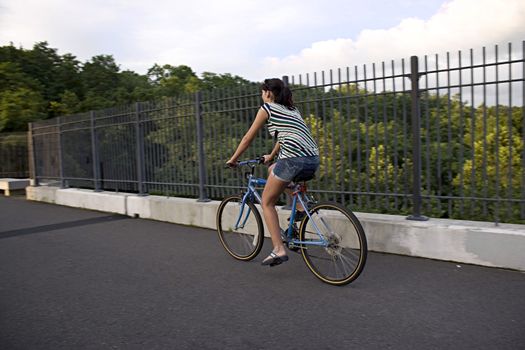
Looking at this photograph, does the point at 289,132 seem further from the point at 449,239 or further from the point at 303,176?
the point at 449,239

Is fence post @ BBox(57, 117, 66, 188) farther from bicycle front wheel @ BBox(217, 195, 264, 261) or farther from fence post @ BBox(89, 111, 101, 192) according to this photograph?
bicycle front wheel @ BBox(217, 195, 264, 261)

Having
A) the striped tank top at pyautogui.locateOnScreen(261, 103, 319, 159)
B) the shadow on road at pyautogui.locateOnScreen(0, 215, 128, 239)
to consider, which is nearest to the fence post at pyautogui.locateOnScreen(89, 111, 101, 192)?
the shadow on road at pyautogui.locateOnScreen(0, 215, 128, 239)

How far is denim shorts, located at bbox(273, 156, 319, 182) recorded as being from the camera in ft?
14.4

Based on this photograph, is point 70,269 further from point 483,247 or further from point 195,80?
point 195,80

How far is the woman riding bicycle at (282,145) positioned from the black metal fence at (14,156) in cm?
1411

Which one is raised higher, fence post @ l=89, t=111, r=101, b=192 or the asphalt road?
fence post @ l=89, t=111, r=101, b=192

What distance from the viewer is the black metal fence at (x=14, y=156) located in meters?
16.2

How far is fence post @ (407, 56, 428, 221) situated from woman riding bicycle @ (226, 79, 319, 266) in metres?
1.40

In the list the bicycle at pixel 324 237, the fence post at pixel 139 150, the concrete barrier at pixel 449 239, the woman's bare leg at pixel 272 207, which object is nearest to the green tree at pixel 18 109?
the fence post at pixel 139 150

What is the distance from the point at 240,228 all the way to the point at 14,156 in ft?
44.7

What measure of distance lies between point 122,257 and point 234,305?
2360mm

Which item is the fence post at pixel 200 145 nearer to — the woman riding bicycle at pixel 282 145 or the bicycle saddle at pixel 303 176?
the woman riding bicycle at pixel 282 145

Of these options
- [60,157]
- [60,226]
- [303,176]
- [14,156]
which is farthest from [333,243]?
[14,156]

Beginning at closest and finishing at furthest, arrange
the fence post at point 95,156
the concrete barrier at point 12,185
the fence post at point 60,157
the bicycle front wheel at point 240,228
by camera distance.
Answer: the bicycle front wheel at point 240,228 → the fence post at point 95,156 → the fence post at point 60,157 → the concrete barrier at point 12,185
